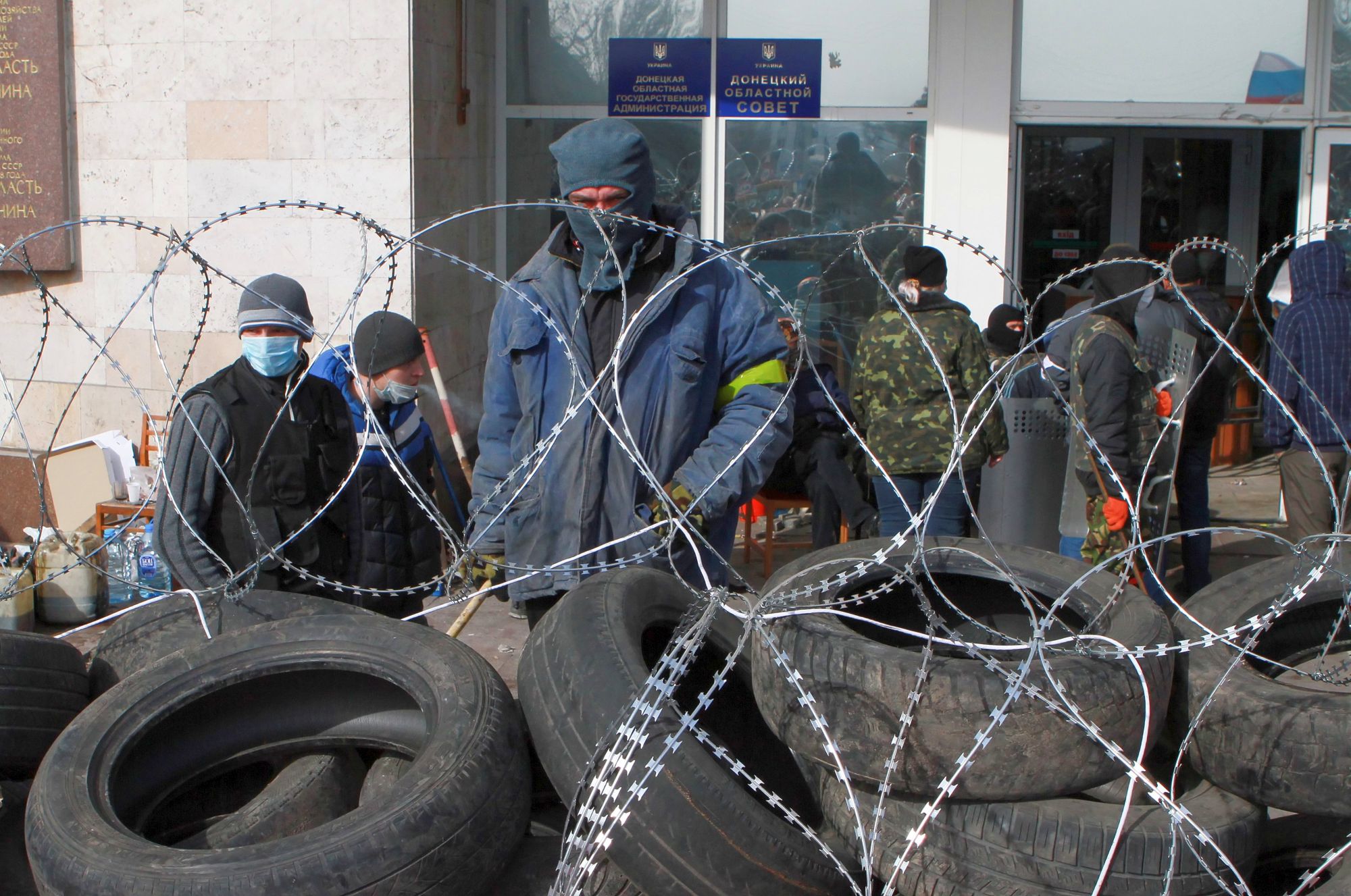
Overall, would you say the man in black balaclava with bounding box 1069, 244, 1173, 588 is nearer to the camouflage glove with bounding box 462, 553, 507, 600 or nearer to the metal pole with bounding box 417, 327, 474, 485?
the camouflage glove with bounding box 462, 553, 507, 600

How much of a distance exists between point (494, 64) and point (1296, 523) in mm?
5390

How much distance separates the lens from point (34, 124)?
6906 millimetres

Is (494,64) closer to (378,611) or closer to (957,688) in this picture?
(378,611)

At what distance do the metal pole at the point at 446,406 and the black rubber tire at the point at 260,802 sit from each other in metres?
3.55

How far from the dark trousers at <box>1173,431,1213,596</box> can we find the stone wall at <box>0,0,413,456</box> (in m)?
4.07

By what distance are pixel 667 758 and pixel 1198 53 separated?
7035 mm

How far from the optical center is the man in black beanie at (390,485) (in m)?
3.96

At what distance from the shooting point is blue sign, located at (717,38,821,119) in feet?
25.4

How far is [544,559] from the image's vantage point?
11.3 ft

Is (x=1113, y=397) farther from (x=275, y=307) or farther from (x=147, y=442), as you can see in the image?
(x=147, y=442)

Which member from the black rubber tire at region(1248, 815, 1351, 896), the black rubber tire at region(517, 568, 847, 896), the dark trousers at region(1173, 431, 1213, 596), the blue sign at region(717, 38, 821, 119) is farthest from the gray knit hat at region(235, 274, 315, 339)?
the blue sign at region(717, 38, 821, 119)

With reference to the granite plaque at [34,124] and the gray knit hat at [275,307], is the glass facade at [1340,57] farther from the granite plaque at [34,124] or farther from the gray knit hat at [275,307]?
the granite plaque at [34,124]

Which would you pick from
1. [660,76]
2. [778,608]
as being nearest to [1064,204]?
[660,76]

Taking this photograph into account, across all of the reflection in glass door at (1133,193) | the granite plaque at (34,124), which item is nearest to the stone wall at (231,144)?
the granite plaque at (34,124)
